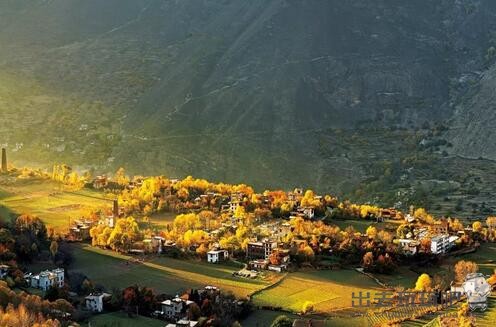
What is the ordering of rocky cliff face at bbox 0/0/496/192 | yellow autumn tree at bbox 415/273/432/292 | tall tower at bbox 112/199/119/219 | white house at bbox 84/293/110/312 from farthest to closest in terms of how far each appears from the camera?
rocky cliff face at bbox 0/0/496/192 < tall tower at bbox 112/199/119/219 < yellow autumn tree at bbox 415/273/432/292 < white house at bbox 84/293/110/312

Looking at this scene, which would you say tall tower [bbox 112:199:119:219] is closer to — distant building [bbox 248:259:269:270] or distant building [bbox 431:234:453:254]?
distant building [bbox 248:259:269:270]

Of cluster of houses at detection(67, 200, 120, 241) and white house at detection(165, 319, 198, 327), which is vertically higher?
cluster of houses at detection(67, 200, 120, 241)

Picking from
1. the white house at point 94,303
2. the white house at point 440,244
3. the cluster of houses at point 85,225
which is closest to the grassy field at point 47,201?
the cluster of houses at point 85,225

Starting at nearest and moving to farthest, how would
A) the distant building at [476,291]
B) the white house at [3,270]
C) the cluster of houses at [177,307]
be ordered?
1. the distant building at [476,291]
2. the cluster of houses at [177,307]
3. the white house at [3,270]

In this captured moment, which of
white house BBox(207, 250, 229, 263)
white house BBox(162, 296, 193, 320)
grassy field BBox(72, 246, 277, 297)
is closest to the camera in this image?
white house BBox(162, 296, 193, 320)

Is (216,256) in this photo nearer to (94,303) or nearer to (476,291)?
(94,303)

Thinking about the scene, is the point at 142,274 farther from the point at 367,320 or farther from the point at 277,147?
the point at 277,147

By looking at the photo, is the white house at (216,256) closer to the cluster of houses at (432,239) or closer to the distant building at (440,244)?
the cluster of houses at (432,239)

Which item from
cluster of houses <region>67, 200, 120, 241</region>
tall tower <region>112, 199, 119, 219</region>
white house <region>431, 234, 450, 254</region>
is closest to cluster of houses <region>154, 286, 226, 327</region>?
cluster of houses <region>67, 200, 120, 241</region>
